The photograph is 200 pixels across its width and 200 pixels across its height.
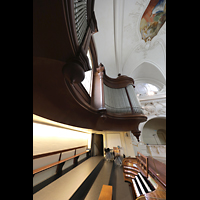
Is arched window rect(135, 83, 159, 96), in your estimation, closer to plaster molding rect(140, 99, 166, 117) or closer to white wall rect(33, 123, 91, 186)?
plaster molding rect(140, 99, 166, 117)

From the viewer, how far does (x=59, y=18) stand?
606mm

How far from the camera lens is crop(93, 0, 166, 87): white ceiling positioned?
4.59 metres

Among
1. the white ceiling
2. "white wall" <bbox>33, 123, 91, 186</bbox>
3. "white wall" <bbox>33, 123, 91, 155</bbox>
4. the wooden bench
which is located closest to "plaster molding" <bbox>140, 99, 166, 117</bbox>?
the white ceiling

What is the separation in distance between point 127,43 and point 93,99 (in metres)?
6.43

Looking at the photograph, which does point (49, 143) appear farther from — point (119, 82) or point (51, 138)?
point (119, 82)

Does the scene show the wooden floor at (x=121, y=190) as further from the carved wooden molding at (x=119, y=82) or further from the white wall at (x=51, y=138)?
the carved wooden molding at (x=119, y=82)

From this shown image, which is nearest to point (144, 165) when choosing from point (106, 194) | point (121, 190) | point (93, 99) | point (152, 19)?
point (121, 190)

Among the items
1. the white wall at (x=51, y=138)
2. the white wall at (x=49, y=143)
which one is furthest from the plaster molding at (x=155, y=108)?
the white wall at (x=49, y=143)

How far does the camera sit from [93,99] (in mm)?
2178
